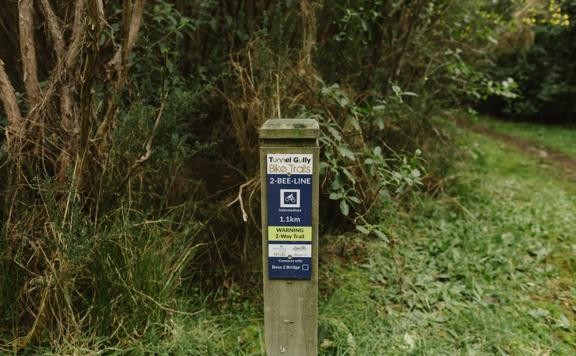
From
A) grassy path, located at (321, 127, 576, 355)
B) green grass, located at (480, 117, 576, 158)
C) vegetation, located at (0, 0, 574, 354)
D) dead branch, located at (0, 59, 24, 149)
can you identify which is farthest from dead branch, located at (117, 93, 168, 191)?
green grass, located at (480, 117, 576, 158)

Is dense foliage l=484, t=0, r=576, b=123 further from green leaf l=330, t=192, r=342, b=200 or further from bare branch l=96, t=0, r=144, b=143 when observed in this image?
bare branch l=96, t=0, r=144, b=143

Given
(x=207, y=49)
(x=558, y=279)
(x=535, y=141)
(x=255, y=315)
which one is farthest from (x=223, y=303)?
(x=535, y=141)

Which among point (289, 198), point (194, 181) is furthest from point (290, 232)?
point (194, 181)

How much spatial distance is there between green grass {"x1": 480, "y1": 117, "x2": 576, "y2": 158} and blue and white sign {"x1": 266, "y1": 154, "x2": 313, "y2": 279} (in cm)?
943

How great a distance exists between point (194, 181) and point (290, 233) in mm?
1637

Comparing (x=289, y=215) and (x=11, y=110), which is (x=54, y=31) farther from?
(x=289, y=215)

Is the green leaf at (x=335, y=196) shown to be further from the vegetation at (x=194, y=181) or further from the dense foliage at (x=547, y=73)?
the dense foliage at (x=547, y=73)

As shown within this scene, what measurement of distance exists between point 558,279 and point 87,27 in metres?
4.22

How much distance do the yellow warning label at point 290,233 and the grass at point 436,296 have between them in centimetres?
86

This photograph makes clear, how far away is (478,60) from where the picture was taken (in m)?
6.89

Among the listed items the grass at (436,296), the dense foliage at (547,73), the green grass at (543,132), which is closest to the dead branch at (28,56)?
the grass at (436,296)

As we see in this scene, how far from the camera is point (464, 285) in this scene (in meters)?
3.84

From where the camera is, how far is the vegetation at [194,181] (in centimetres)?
278

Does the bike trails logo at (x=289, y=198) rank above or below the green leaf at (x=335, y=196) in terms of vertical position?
above
